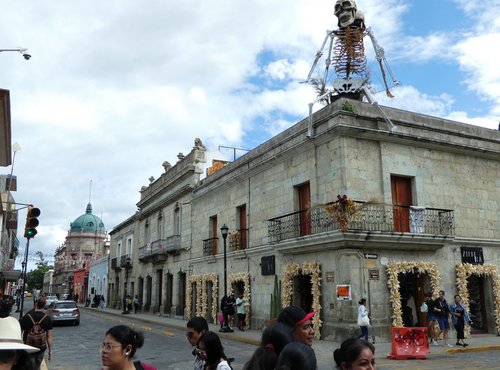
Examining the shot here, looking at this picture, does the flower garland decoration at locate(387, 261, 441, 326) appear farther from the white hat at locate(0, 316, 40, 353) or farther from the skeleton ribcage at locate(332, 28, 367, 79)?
the white hat at locate(0, 316, 40, 353)

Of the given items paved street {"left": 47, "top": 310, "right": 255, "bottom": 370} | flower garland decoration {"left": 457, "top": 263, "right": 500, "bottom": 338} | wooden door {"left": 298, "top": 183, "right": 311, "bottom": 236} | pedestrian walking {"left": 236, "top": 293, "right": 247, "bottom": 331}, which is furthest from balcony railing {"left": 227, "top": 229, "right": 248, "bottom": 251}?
flower garland decoration {"left": 457, "top": 263, "right": 500, "bottom": 338}

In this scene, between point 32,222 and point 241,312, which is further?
point 241,312

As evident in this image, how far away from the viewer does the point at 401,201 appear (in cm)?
1717

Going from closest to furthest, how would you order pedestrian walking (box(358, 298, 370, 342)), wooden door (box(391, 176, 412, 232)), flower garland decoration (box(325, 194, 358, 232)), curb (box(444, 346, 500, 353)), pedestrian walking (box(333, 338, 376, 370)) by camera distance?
pedestrian walking (box(333, 338, 376, 370)) < curb (box(444, 346, 500, 353)) < pedestrian walking (box(358, 298, 370, 342)) < flower garland decoration (box(325, 194, 358, 232)) < wooden door (box(391, 176, 412, 232))

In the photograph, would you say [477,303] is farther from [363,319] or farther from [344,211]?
[344,211]

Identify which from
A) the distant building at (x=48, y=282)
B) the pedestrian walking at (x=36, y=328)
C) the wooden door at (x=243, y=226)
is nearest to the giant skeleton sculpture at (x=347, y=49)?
the wooden door at (x=243, y=226)

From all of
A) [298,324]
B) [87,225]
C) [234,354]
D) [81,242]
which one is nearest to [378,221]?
[234,354]

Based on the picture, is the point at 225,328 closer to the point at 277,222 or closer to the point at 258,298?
the point at 258,298

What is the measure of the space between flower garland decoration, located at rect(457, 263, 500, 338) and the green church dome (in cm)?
8761

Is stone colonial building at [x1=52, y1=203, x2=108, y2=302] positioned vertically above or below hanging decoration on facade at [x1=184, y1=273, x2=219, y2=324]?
above

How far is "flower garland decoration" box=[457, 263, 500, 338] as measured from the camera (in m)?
17.0

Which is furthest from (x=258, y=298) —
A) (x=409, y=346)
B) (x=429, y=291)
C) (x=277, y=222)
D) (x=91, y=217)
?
(x=91, y=217)

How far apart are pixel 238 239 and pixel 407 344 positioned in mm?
10933

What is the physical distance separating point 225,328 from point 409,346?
340 inches
